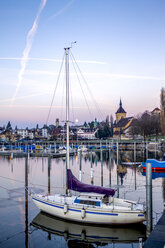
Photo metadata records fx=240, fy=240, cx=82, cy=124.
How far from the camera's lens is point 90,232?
17266 mm

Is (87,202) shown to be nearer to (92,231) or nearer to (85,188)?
(85,188)

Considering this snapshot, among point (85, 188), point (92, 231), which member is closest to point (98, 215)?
point (92, 231)

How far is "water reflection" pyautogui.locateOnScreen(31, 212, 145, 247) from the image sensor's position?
16.3 meters

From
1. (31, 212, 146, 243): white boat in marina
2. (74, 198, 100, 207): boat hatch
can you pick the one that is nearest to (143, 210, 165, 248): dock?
(31, 212, 146, 243): white boat in marina

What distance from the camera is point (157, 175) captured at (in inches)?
1511

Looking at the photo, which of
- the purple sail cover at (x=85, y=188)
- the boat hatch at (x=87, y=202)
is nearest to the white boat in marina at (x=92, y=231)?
the boat hatch at (x=87, y=202)

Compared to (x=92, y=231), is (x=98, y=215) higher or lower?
higher

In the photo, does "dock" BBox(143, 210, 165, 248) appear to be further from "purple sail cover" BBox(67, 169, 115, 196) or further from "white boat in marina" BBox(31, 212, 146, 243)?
"purple sail cover" BBox(67, 169, 115, 196)

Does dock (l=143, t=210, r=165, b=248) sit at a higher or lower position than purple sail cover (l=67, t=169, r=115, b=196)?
lower

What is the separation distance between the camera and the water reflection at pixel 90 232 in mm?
16312

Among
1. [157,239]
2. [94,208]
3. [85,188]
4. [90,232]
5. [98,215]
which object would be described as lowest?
[90,232]

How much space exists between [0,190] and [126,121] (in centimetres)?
15709

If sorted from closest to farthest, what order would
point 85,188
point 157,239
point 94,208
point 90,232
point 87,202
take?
point 157,239
point 90,232
point 94,208
point 87,202
point 85,188

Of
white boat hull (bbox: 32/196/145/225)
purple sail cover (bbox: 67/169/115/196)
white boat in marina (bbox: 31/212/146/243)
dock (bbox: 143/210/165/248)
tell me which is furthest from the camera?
purple sail cover (bbox: 67/169/115/196)
